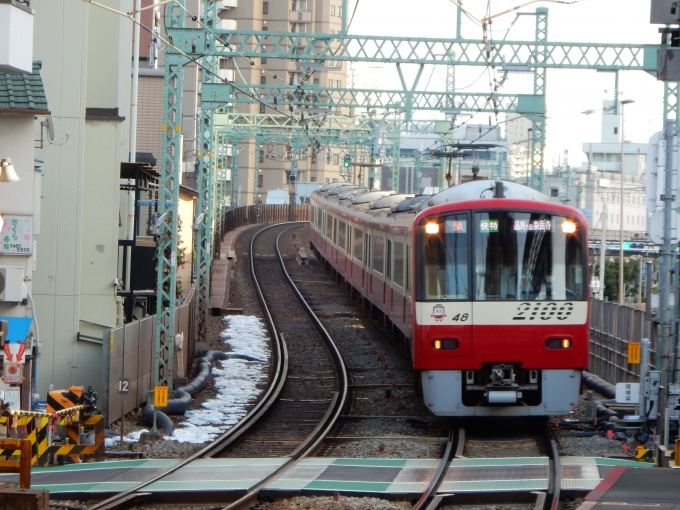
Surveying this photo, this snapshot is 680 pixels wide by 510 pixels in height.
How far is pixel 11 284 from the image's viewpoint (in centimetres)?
1289

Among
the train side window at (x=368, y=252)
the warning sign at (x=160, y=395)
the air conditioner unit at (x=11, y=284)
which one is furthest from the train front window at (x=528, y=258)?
the train side window at (x=368, y=252)

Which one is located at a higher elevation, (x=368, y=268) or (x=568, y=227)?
(x=568, y=227)

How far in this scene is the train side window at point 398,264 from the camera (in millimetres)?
14133

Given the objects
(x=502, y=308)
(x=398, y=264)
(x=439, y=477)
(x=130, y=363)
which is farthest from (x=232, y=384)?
(x=439, y=477)

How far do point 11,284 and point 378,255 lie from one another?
7154 mm

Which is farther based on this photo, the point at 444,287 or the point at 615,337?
the point at 615,337

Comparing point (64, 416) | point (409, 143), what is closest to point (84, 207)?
point (64, 416)

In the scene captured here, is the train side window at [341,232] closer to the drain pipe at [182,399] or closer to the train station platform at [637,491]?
the drain pipe at [182,399]

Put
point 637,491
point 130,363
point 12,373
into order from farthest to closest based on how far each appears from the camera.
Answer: point 130,363 → point 12,373 → point 637,491

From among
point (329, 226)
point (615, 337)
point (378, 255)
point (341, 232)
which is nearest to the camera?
point (615, 337)

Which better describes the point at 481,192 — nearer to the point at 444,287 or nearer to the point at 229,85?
the point at 444,287

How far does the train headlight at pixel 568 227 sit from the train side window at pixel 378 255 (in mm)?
6157

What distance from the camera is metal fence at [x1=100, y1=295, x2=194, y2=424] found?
40.9ft

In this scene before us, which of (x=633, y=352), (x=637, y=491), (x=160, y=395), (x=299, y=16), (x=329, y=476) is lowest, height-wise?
(x=329, y=476)
